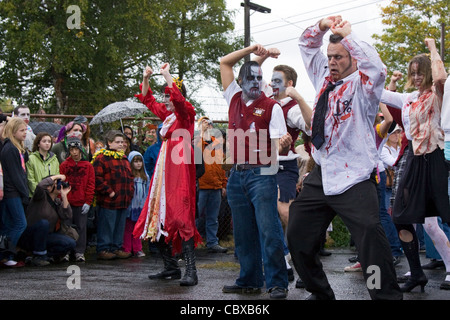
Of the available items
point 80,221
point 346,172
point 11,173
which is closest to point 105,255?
point 80,221

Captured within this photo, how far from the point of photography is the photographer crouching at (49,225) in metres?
8.70

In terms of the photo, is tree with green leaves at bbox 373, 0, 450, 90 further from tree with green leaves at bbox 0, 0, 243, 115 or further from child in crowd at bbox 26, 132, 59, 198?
child in crowd at bbox 26, 132, 59, 198

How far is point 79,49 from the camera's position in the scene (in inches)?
1001

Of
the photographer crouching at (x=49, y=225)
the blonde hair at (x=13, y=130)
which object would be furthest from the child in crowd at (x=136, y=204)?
the blonde hair at (x=13, y=130)

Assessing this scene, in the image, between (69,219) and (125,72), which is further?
(125,72)

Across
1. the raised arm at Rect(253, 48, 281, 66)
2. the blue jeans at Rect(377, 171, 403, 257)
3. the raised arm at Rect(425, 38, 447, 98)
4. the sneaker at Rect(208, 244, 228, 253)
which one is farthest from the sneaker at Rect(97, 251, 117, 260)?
the raised arm at Rect(425, 38, 447, 98)

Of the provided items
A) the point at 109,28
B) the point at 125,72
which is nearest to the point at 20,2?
the point at 109,28

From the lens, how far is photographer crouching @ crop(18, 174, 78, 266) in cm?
870

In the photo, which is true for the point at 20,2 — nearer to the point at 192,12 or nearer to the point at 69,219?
the point at 192,12

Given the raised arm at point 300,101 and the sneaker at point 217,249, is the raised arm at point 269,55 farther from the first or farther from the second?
the sneaker at point 217,249

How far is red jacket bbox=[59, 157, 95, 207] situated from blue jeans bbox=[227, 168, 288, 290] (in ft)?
13.2

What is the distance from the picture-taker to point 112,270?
8.12 m

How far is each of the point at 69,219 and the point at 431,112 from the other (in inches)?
205
